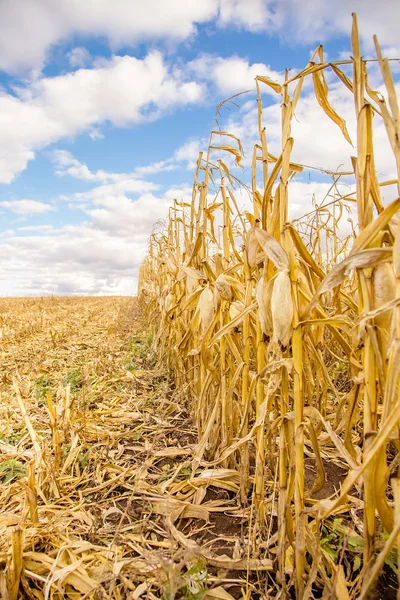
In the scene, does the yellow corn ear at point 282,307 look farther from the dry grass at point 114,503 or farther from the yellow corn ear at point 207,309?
the yellow corn ear at point 207,309

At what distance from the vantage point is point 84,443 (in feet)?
7.61

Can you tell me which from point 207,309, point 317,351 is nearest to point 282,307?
point 317,351

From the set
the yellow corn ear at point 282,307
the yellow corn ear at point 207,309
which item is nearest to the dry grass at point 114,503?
the yellow corn ear at point 282,307

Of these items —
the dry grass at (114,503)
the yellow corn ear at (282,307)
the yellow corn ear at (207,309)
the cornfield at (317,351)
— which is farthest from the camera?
the yellow corn ear at (207,309)

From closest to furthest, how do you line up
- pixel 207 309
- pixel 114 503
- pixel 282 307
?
pixel 282 307, pixel 114 503, pixel 207 309

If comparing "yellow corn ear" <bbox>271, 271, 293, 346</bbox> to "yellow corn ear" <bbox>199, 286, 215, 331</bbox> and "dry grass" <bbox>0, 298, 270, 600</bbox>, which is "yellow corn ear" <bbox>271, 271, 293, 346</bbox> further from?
"yellow corn ear" <bbox>199, 286, 215, 331</bbox>

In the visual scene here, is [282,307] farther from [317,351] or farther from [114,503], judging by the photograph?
[114,503]

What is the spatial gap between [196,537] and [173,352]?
2.00 metres

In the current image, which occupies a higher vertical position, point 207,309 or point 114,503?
point 207,309

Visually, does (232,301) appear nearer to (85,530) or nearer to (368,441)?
(368,441)

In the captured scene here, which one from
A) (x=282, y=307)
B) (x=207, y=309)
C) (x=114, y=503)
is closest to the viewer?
(x=282, y=307)

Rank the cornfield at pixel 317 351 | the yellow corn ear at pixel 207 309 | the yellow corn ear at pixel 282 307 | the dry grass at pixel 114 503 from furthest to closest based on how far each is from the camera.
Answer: the yellow corn ear at pixel 207 309 → the dry grass at pixel 114 503 → the yellow corn ear at pixel 282 307 → the cornfield at pixel 317 351

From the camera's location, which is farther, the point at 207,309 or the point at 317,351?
the point at 207,309

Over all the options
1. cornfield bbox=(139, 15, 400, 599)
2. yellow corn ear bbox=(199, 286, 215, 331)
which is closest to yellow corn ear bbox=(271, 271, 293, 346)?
cornfield bbox=(139, 15, 400, 599)
